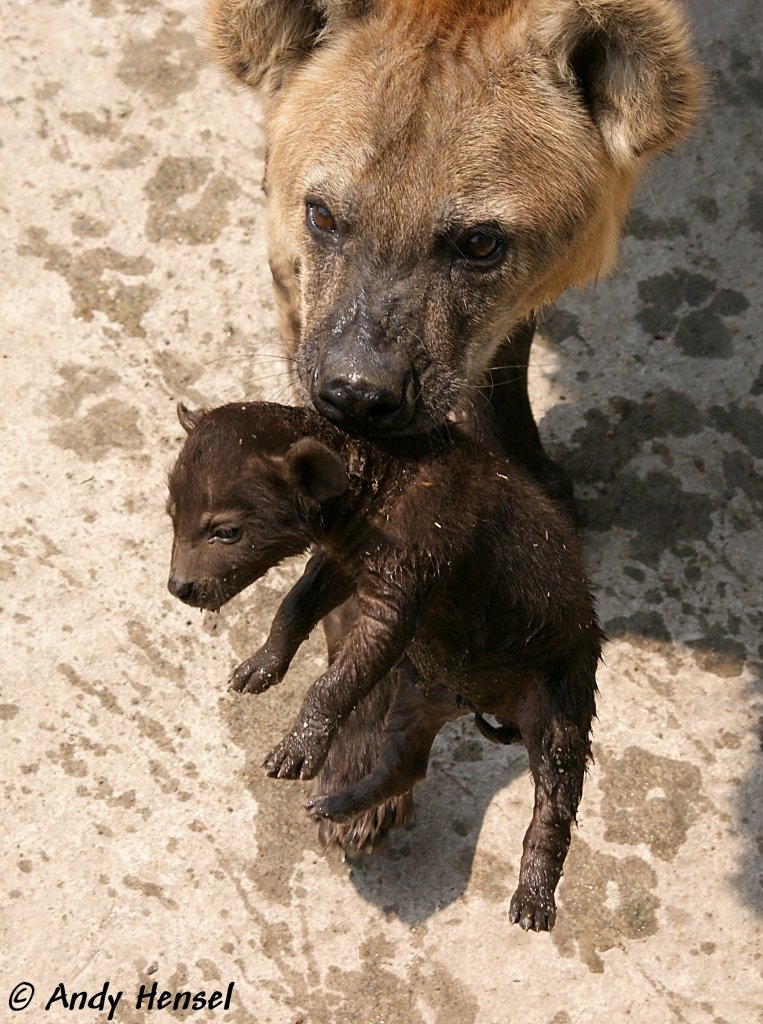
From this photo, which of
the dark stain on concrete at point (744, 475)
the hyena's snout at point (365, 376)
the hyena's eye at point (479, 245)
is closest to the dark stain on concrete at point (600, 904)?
the dark stain on concrete at point (744, 475)

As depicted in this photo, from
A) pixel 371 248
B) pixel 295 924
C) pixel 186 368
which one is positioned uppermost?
pixel 371 248

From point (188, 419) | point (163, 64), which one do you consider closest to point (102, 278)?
point (163, 64)

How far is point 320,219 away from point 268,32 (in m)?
0.64

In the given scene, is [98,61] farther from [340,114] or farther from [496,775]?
[496,775]

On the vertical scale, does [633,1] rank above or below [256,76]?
above

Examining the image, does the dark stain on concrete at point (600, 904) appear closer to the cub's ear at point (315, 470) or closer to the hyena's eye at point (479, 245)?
the cub's ear at point (315, 470)

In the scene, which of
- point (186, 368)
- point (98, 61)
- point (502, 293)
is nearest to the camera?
point (502, 293)

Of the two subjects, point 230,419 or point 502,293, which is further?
point 502,293

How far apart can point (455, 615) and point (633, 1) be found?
1.69m

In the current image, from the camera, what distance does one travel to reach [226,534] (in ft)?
11.6

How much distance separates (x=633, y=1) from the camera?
3.77 m

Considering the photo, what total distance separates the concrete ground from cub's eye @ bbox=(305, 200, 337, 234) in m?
1.44

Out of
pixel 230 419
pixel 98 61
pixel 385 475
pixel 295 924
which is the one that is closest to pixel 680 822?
pixel 295 924

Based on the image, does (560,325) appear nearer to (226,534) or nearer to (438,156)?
(438,156)
